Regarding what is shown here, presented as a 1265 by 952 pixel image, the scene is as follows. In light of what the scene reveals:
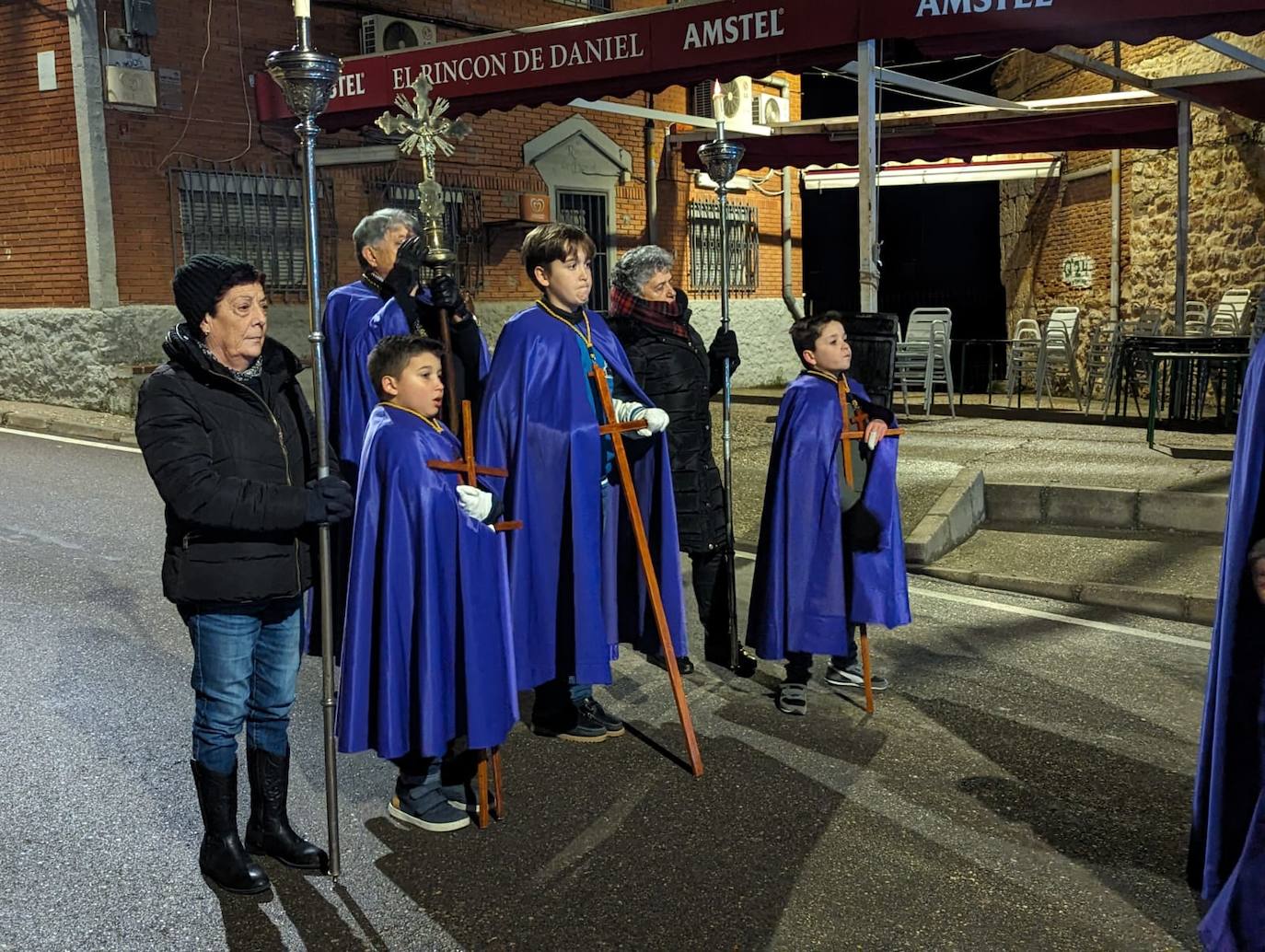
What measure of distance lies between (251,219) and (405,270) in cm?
1019

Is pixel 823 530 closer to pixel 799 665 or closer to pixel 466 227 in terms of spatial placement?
pixel 799 665

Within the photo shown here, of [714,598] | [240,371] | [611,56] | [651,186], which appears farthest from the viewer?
[651,186]

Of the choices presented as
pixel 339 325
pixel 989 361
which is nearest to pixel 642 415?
pixel 339 325

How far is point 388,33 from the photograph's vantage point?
14.9 m

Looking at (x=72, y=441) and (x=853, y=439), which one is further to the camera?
(x=72, y=441)

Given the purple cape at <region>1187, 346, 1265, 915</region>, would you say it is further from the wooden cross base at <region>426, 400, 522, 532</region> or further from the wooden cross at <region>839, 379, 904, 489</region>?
the wooden cross at <region>839, 379, 904, 489</region>

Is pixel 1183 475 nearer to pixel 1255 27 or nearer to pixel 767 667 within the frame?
pixel 1255 27

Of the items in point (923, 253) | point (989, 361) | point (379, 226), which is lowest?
point (989, 361)

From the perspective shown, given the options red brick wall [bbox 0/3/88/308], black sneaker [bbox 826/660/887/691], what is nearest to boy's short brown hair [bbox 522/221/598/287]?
black sneaker [bbox 826/660/887/691]

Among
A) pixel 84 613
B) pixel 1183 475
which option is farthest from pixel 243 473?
pixel 1183 475

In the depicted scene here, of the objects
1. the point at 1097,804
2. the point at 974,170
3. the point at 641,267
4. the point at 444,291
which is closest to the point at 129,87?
the point at 641,267

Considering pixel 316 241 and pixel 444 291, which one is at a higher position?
pixel 316 241

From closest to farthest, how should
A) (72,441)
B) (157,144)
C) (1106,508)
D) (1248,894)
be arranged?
1. (1248,894)
2. (1106,508)
3. (72,441)
4. (157,144)

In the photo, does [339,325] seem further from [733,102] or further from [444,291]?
[733,102]
